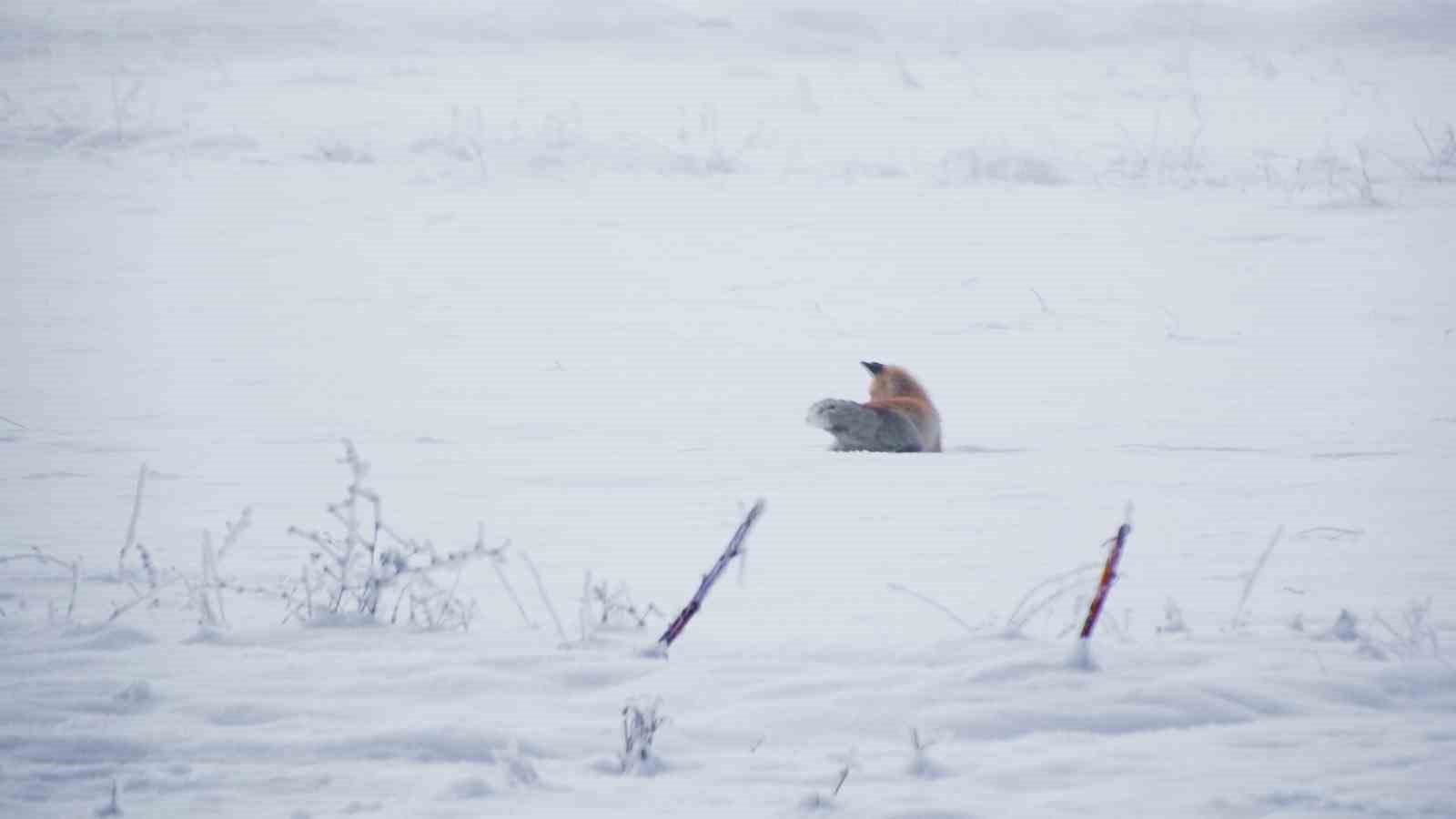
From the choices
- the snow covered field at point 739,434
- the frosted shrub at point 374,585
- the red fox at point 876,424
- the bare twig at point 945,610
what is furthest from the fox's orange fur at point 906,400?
the frosted shrub at point 374,585

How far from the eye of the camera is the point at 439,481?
21.2ft

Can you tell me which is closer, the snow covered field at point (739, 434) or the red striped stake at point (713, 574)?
the snow covered field at point (739, 434)

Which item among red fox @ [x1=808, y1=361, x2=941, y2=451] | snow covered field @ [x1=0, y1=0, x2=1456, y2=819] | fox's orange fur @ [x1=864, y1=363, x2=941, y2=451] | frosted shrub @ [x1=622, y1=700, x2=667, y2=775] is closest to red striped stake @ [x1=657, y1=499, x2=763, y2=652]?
snow covered field @ [x1=0, y1=0, x2=1456, y2=819]

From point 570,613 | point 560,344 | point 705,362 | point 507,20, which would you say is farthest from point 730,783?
point 507,20

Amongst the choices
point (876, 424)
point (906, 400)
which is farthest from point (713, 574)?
point (906, 400)

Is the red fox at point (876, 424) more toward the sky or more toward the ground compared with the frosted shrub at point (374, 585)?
more toward the sky

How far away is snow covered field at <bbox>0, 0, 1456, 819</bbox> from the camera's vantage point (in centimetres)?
311

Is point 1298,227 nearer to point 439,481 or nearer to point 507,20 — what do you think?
point 439,481

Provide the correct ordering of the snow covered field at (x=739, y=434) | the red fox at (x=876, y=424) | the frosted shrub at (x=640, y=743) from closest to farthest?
the frosted shrub at (x=640, y=743) → the snow covered field at (x=739, y=434) → the red fox at (x=876, y=424)

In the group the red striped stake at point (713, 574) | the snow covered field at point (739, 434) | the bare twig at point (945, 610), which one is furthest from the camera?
the bare twig at point (945, 610)

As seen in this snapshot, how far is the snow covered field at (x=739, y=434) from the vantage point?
3109 mm

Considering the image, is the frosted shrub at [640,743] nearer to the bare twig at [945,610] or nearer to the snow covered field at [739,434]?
the snow covered field at [739,434]

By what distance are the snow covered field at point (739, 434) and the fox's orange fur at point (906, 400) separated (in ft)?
1.13

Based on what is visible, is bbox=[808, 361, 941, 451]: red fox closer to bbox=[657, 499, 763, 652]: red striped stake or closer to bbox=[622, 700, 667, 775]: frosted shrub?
bbox=[657, 499, 763, 652]: red striped stake
